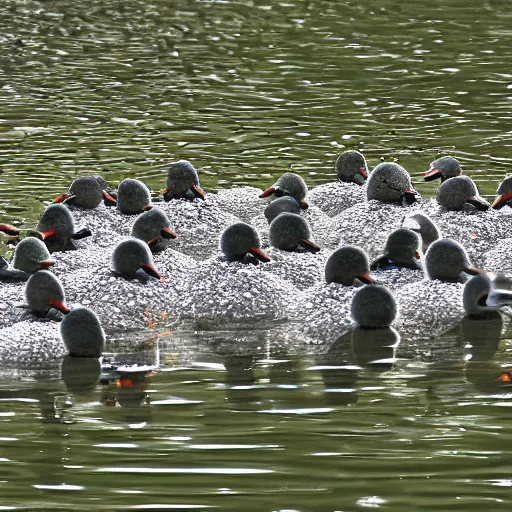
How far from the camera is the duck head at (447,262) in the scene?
10.4 metres

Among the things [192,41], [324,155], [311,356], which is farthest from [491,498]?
[192,41]

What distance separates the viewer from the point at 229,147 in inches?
642

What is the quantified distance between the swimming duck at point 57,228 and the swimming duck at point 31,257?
826mm

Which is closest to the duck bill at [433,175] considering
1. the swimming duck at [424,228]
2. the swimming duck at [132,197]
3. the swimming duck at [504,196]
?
the swimming duck at [504,196]

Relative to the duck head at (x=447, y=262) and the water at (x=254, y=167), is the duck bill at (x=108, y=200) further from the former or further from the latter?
the duck head at (x=447, y=262)

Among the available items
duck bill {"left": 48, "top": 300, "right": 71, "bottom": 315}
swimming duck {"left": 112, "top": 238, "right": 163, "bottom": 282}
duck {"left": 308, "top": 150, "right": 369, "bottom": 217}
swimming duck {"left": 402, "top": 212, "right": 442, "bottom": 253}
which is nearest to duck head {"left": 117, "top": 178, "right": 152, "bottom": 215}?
duck {"left": 308, "top": 150, "right": 369, "bottom": 217}

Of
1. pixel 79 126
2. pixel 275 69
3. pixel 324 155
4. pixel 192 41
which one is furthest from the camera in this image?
pixel 192 41

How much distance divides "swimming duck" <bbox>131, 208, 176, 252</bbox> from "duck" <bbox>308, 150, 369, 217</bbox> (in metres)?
2.34

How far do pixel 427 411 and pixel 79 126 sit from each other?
984 centimetres

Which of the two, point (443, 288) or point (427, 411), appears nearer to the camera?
point (427, 411)

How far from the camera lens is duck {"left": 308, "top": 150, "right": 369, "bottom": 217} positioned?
13.7m

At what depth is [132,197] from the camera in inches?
504

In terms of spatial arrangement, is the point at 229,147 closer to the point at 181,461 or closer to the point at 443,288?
the point at 443,288

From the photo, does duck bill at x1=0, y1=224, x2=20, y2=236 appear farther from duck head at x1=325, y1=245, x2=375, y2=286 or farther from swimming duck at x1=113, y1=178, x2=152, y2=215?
duck head at x1=325, y1=245, x2=375, y2=286
